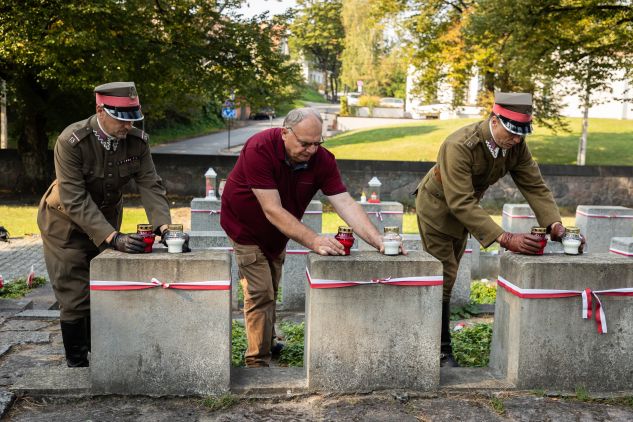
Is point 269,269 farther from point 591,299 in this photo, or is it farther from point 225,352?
point 591,299

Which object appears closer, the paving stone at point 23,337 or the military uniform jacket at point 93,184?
the military uniform jacket at point 93,184

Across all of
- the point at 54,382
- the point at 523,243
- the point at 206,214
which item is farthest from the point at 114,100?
the point at 206,214

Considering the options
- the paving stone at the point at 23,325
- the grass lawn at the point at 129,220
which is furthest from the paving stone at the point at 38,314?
the grass lawn at the point at 129,220

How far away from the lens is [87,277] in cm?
548

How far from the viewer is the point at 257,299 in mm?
5680

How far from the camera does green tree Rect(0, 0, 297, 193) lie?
15906mm

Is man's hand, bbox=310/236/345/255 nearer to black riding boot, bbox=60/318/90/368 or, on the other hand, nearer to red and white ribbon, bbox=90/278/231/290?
red and white ribbon, bbox=90/278/231/290

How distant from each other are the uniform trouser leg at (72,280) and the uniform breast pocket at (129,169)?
1.72 ft

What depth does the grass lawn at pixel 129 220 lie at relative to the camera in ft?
49.0

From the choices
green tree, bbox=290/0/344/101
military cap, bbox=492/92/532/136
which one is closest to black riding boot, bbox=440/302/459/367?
military cap, bbox=492/92/532/136

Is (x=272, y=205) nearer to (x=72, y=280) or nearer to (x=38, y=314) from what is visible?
(x=72, y=280)

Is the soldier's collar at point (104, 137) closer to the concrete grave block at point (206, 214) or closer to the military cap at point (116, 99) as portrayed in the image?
the military cap at point (116, 99)

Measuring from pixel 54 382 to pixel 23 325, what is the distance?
2.52 metres

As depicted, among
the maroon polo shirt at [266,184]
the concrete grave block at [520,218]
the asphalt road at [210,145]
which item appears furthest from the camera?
the asphalt road at [210,145]
